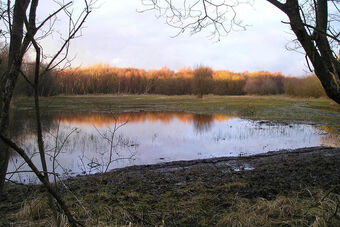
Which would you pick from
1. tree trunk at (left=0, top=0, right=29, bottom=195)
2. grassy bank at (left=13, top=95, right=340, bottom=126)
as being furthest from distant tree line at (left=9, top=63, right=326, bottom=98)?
tree trunk at (left=0, top=0, right=29, bottom=195)

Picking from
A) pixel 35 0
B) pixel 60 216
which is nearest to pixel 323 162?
pixel 60 216

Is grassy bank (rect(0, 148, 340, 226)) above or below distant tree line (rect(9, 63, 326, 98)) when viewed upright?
below

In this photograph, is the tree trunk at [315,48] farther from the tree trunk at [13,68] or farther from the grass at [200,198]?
the tree trunk at [13,68]

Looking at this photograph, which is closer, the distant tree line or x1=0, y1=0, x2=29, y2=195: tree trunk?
x1=0, y1=0, x2=29, y2=195: tree trunk

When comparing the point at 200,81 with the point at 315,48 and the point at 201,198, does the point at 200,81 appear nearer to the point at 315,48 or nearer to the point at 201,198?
the point at 201,198

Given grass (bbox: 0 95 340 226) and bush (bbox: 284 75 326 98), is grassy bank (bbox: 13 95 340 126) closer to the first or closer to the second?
bush (bbox: 284 75 326 98)

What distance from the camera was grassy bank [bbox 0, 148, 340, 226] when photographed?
12.1 ft

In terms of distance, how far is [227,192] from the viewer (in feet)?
18.0

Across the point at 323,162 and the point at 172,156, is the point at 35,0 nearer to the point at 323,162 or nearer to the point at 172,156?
the point at 323,162

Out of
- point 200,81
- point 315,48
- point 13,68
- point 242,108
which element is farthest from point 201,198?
point 200,81

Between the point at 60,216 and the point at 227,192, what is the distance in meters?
3.32

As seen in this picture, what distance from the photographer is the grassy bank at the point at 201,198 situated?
3682 mm

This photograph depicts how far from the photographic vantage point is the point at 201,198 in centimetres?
499

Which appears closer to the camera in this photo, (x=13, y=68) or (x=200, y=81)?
(x=13, y=68)
